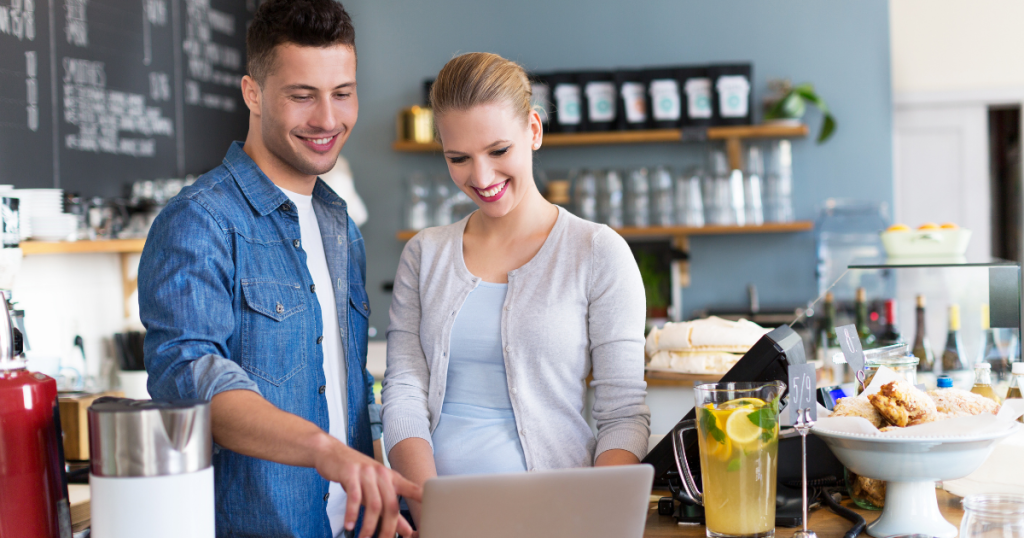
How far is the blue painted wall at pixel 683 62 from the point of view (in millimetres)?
4160

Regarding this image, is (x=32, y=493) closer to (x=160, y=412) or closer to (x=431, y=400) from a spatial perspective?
(x=160, y=412)

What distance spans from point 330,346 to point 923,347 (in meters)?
1.67

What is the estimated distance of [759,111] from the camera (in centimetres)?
422

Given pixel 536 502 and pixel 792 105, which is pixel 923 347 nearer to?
pixel 536 502

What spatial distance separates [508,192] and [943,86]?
388 centimetres

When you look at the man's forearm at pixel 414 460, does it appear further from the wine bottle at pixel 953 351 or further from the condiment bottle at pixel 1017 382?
the wine bottle at pixel 953 351

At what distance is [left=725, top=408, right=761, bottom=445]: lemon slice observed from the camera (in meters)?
1.06

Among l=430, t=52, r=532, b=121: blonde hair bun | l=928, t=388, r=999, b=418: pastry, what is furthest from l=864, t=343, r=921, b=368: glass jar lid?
l=430, t=52, r=532, b=121: blonde hair bun

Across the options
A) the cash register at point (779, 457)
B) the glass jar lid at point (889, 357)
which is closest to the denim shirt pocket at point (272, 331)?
the cash register at point (779, 457)

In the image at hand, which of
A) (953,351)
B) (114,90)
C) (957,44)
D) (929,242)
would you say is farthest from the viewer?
(957,44)

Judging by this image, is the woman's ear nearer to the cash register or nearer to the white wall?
the cash register

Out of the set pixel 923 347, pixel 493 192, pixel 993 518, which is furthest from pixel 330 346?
pixel 923 347

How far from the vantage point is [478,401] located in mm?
1372

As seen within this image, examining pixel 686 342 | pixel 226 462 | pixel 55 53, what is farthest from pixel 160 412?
pixel 55 53
